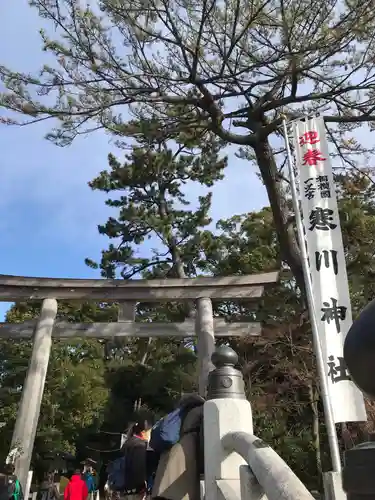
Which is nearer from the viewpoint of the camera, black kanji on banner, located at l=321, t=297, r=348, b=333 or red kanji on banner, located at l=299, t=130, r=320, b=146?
black kanji on banner, located at l=321, t=297, r=348, b=333

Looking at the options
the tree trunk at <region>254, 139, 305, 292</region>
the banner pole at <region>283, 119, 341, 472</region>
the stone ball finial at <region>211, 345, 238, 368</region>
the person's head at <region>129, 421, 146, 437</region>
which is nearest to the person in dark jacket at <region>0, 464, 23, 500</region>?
the person's head at <region>129, 421, 146, 437</region>

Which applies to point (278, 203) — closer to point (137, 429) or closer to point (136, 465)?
point (137, 429)

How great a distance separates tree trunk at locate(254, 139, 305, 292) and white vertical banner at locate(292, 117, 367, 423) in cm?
170

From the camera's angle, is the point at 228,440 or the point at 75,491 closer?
the point at 228,440

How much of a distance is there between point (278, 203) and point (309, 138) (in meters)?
1.96

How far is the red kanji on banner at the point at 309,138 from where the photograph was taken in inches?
292

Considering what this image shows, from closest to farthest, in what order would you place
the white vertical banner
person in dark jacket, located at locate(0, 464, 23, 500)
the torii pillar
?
person in dark jacket, located at locate(0, 464, 23, 500)
the white vertical banner
the torii pillar

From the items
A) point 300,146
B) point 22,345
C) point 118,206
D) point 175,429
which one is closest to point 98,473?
point 22,345

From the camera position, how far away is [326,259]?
21.7 ft

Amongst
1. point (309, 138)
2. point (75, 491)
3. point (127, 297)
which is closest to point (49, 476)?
point (75, 491)

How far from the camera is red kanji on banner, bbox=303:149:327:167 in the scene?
23.9 ft

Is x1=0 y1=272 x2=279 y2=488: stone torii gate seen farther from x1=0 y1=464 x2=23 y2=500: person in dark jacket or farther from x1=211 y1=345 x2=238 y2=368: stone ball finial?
x1=211 y1=345 x2=238 y2=368: stone ball finial

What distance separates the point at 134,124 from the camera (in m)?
8.77

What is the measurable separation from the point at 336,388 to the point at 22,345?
1144 centimetres
